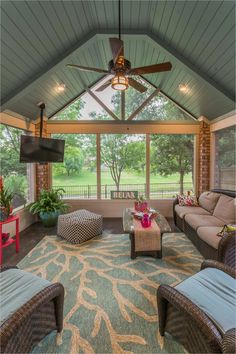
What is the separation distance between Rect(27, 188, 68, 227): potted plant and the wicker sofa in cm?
277

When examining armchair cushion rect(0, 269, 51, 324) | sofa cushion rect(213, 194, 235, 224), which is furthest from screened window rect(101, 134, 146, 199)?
armchair cushion rect(0, 269, 51, 324)

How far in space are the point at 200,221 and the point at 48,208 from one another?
10.7ft

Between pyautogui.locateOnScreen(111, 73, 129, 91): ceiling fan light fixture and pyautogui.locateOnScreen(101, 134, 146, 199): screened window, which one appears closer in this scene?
pyautogui.locateOnScreen(111, 73, 129, 91): ceiling fan light fixture

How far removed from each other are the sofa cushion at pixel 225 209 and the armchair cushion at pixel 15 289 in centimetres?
298

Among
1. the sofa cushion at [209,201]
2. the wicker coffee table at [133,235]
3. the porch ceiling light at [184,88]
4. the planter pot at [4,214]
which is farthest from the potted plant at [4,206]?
the porch ceiling light at [184,88]

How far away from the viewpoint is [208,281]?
1.63 metres

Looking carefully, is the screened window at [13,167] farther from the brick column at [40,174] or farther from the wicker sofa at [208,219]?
the wicker sofa at [208,219]

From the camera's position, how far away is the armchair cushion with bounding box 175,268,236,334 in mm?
1267

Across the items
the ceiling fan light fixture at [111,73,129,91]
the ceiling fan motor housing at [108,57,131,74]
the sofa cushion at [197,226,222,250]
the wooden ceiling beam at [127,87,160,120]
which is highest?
the wooden ceiling beam at [127,87,160,120]

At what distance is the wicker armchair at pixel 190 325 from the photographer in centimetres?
112

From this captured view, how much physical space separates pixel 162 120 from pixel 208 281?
4294mm

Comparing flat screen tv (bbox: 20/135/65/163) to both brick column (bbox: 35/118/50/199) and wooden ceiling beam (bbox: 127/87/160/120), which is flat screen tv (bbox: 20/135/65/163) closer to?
brick column (bbox: 35/118/50/199)

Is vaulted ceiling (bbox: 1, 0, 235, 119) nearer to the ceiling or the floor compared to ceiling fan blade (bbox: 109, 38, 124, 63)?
nearer to the ceiling

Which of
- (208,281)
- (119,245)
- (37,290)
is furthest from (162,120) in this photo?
(37,290)
